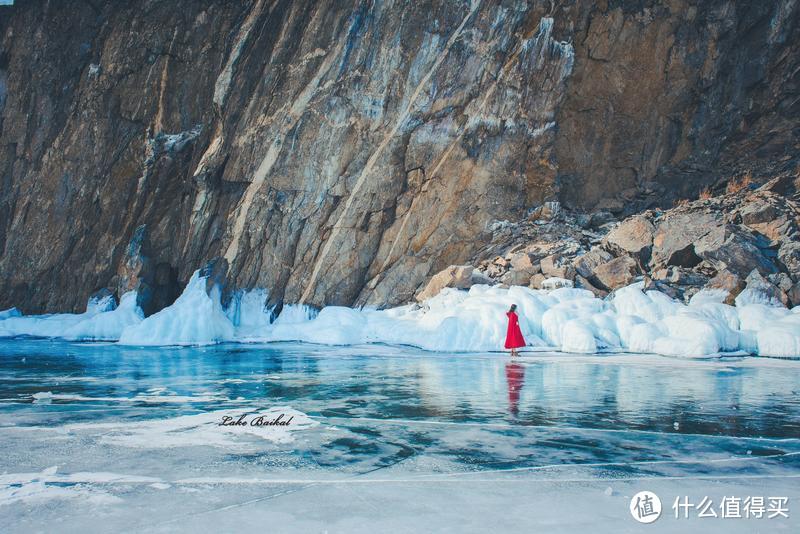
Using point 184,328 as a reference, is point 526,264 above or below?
above

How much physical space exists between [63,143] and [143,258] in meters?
7.84

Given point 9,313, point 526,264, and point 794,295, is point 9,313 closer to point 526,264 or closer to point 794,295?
point 526,264

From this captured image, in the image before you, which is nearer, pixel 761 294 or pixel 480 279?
pixel 761 294

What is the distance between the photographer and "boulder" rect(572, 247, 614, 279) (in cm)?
1733

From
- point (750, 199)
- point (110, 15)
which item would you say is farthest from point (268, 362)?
point (110, 15)

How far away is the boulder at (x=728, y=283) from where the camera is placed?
14.6 meters

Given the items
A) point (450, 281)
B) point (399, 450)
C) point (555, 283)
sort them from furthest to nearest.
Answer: point (450, 281)
point (555, 283)
point (399, 450)

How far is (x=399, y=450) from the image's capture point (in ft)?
18.1

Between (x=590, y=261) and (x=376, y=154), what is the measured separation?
26.2 feet

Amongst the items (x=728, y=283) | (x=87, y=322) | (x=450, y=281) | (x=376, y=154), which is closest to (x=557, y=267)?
(x=450, y=281)

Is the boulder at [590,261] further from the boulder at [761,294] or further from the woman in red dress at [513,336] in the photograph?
the woman in red dress at [513,336]

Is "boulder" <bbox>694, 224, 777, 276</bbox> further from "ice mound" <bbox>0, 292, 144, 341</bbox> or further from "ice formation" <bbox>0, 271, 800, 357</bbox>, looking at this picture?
"ice mound" <bbox>0, 292, 144, 341</bbox>

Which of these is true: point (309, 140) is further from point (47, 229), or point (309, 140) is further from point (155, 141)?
point (47, 229)

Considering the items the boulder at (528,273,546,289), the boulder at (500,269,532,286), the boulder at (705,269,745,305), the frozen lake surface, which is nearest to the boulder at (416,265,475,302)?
the boulder at (500,269,532,286)
